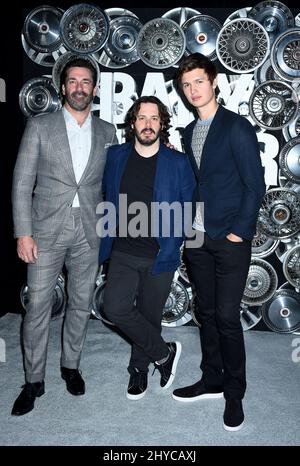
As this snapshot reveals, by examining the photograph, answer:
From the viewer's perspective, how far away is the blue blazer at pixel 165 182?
308cm

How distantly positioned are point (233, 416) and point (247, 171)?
1.64m

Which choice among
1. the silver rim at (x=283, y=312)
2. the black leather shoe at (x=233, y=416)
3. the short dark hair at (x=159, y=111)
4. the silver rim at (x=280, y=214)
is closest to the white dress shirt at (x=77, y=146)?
the short dark hair at (x=159, y=111)

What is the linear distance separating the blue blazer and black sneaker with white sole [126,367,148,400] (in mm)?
892

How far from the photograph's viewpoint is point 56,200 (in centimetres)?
311

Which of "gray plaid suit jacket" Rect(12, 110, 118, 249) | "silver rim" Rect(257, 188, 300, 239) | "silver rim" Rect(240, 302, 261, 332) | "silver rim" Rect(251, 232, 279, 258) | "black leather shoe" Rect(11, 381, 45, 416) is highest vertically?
"gray plaid suit jacket" Rect(12, 110, 118, 249)

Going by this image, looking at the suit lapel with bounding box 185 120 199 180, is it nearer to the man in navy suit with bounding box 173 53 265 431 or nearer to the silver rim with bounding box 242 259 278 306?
the man in navy suit with bounding box 173 53 265 431

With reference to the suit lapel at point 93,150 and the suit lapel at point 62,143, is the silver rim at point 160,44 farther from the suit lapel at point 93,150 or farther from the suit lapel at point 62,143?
Result: the suit lapel at point 62,143

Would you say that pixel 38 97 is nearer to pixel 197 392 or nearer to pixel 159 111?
pixel 159 111

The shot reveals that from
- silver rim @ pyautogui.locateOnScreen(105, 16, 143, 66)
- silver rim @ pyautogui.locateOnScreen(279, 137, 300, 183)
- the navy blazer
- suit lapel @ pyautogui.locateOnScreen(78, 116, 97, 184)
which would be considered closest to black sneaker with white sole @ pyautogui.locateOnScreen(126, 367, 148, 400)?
the navy blazer

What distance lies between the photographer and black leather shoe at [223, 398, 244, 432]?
2.94m

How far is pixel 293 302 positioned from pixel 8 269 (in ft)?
10.2

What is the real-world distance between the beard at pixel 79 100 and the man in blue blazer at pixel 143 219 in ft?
1.13

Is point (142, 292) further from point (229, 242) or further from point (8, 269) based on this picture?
point (8, 269)

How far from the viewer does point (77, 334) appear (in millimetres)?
3398
